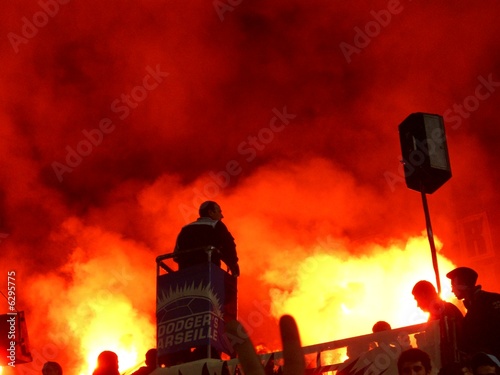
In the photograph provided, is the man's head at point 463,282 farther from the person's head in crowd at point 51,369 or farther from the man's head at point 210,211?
the person's head in crowd at point 51,369

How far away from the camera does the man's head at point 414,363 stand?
4512 mm

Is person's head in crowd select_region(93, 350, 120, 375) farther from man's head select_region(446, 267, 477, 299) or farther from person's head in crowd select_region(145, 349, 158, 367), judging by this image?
man's head select_region(446, 267, 477, 299)

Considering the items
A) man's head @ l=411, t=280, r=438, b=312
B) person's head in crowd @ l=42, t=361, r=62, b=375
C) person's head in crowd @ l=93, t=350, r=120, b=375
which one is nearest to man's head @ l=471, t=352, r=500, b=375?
man's head @ l=411, t=280, r=438, b=312

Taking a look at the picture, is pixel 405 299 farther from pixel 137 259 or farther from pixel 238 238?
pixel 137 259

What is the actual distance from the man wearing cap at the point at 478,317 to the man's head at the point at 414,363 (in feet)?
1.73

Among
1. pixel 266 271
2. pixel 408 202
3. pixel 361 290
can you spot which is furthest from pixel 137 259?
pixel 408 202

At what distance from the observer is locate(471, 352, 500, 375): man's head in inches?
176

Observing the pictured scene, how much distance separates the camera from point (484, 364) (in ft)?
14.8

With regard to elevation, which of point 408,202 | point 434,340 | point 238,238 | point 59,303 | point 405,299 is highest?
point 408,202

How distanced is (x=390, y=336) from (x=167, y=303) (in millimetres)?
2176

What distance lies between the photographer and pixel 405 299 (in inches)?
586

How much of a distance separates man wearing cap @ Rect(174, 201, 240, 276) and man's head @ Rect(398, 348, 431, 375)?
7.68ft

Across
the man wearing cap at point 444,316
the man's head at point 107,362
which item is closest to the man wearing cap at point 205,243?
the man's head at point 107,362

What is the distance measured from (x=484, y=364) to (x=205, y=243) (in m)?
2.88
